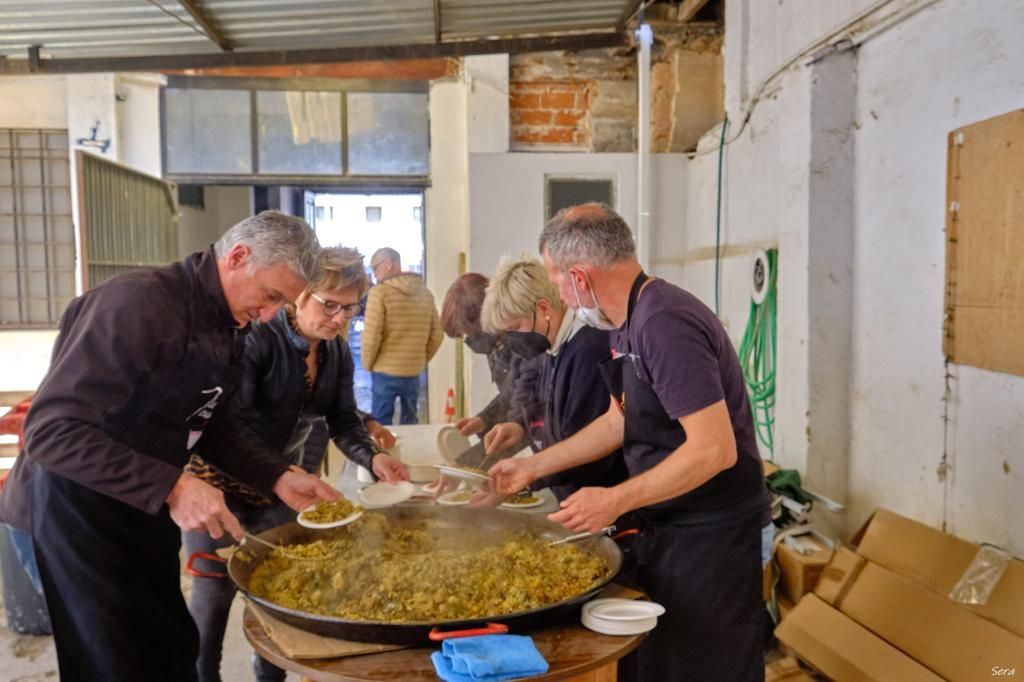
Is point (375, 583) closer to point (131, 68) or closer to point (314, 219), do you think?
point (131, 68)

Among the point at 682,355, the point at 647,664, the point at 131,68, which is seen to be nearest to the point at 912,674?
the point at 647,664

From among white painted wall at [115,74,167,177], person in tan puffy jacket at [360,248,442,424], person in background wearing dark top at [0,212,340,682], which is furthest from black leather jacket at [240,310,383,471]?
white painted wall at [115,74,167,177]

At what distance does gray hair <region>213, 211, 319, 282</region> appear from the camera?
2.06 metres

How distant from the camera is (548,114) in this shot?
5973 millimetres

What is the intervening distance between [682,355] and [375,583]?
2.96 feet

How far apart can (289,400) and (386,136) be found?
456 cm

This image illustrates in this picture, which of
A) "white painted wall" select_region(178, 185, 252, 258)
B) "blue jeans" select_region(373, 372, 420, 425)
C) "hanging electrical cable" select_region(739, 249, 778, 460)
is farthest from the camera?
"white painted wall" select_region(178, 185, 252, 258)

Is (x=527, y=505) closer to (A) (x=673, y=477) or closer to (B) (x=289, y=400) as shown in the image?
(A) (x=673, y=477)

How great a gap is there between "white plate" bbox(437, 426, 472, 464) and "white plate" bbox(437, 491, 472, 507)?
2.95 feet

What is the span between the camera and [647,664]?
2.09 metres

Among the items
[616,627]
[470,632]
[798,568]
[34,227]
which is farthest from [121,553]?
[34,227]

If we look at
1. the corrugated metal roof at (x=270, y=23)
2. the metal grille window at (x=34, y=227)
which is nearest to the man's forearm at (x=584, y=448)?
the corrugated metal roof at (x=270, y=23)

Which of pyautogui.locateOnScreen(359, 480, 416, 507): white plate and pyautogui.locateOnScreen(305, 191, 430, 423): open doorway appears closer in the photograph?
pyautogui.locateOnScreen(359, 480, 416, 507): white plate

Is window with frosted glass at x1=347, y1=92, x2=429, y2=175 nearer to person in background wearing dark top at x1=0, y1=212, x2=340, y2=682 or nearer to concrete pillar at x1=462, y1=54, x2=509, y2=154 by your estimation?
concrete pillar at x1=462, y1=54, x2=509, y2=154
